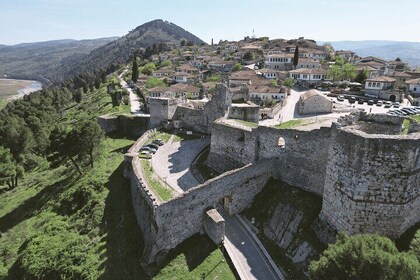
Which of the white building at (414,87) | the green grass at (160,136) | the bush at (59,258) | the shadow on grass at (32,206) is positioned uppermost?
the white building at (414,87)

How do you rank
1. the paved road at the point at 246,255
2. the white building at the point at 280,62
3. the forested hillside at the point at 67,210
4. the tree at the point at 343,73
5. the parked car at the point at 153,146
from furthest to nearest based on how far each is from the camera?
the white building at the point at 280,62 < the tree at the point at 343,73 < the parked car at the point at 153,146 < the forested hillside at the point at 67,210 < the paved road at the point at 246,255

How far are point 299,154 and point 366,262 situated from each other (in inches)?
552

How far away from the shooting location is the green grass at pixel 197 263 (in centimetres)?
2278

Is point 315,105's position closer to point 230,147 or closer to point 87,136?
point 230,147

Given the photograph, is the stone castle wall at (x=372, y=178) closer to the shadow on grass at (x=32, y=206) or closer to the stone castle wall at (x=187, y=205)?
the stone castle wall at (x=187, y=205)

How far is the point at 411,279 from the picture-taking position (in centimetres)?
1360

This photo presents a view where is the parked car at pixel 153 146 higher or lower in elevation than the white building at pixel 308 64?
lower

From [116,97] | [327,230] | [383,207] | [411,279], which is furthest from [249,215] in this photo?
[116,97]

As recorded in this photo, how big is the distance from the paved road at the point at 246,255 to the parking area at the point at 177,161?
265 inches

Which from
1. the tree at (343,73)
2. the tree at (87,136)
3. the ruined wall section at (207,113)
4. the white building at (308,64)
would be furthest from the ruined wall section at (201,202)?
the white building at (308,64)

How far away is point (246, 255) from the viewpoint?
2395 cm

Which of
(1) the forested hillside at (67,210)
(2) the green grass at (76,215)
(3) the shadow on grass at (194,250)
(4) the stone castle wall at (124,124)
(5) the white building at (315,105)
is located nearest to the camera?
(3) the shadow on grass at (194,250)

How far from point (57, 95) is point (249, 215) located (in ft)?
291

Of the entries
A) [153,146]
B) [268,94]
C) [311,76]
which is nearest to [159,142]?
[153,146]
